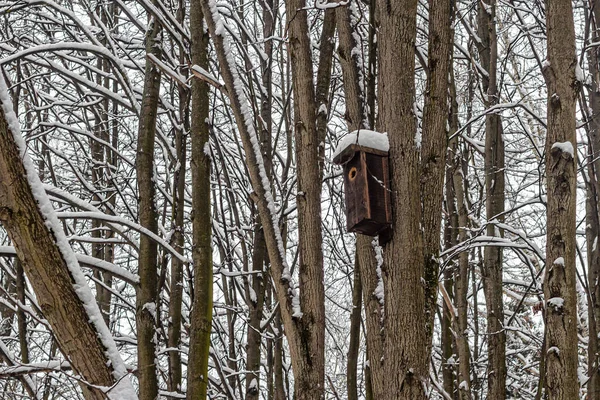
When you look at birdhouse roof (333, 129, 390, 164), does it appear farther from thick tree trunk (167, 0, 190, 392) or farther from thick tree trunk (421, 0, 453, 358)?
thick tree trunk (167, 0, 190, 392)

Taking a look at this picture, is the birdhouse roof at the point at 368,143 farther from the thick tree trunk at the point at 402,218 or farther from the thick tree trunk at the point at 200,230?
the thick tree trunk at the point at 200,230

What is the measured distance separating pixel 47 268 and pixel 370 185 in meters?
1.11

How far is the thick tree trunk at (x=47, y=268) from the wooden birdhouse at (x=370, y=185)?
0.95 meters

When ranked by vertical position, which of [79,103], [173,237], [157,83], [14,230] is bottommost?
[14,230]

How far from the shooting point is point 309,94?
8.73ft

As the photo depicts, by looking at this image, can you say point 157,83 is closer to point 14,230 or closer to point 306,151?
point 306,151

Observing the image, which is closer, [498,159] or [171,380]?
[171,380]

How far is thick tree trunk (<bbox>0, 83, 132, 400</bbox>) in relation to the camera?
197 centimetres

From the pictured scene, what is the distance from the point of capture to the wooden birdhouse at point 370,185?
2264 millimetres

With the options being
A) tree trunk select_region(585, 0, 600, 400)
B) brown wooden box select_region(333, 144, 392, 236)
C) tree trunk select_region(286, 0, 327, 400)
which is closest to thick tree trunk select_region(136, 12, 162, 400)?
tree trunk select_region(286, 0, 327, 400)

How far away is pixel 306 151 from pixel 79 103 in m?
3.11

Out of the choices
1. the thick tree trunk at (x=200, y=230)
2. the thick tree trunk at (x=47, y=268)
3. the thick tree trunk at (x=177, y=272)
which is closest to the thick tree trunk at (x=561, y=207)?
the thick tree trunk at (x=200, y=230)

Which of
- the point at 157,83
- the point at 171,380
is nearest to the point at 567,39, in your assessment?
the point at 157,83

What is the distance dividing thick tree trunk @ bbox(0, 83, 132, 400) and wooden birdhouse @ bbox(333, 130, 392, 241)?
95cm
